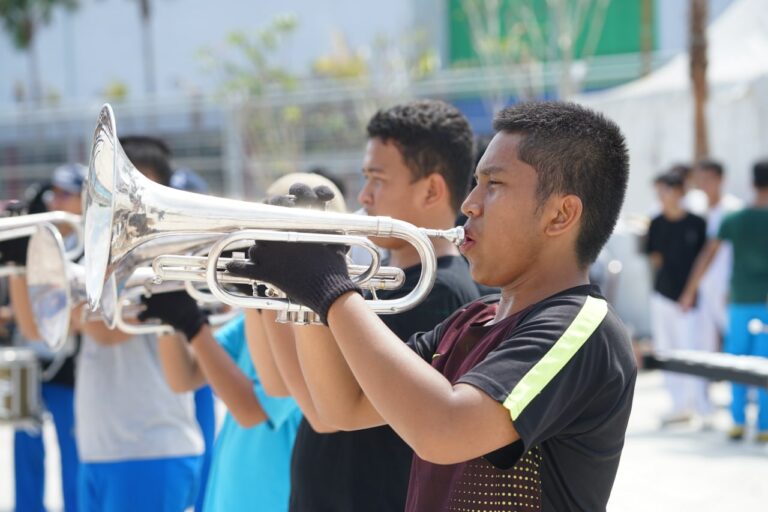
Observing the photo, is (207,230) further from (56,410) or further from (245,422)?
(56,410)

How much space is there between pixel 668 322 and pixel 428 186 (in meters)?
6.23

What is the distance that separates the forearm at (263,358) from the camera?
3129 mm

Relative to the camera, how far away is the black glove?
3.36 metres

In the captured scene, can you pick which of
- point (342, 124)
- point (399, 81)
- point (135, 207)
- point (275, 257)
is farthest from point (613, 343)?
point (399, 81)

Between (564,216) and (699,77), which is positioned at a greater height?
(699,77)

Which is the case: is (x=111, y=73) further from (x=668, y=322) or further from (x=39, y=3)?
(x=668, y=322)

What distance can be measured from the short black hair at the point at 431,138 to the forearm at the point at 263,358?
610 millimetres

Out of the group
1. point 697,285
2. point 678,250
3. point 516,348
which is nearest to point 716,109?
point 678,250

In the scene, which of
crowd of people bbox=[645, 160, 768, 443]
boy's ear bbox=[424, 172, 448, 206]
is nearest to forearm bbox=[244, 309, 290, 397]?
boy's ear bbox=[424, 172, 448, 206]

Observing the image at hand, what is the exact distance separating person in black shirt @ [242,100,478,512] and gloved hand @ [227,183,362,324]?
61 centimetres

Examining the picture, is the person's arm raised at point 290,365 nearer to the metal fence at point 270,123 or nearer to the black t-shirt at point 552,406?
the black t-shirt at point 552,406

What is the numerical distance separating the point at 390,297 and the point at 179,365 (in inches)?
46.5

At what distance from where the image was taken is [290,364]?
2.68 m

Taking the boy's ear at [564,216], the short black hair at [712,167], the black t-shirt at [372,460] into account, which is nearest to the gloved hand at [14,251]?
the black t-shirt at [372,460]
